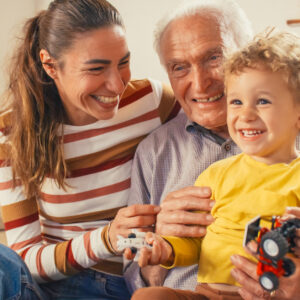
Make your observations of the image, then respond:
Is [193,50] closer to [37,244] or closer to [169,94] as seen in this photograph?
[169,94]

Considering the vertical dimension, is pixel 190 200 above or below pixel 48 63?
below

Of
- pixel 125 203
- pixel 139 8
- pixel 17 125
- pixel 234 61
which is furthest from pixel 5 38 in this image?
pixel 234 61

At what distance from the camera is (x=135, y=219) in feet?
4.87

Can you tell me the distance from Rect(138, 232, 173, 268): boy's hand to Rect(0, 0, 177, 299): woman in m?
0.43

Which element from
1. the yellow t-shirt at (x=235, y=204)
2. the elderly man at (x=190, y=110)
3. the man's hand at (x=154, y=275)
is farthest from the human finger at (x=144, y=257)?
the man's hand at (x=154, y=275)

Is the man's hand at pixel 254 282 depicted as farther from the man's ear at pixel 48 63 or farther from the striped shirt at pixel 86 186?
the man's ear at pixel 48 63

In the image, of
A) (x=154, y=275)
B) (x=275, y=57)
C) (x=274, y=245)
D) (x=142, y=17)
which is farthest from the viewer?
(x=142, y=17)

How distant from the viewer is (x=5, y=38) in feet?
10.7

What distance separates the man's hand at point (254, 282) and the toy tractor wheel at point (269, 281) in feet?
0.34

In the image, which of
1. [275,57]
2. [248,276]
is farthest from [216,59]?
[248,276]

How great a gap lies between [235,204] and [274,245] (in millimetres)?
287

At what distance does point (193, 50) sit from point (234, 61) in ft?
1.17

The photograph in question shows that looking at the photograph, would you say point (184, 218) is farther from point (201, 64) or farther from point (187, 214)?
point (201, 64)

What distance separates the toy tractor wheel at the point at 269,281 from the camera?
3.22 ft
